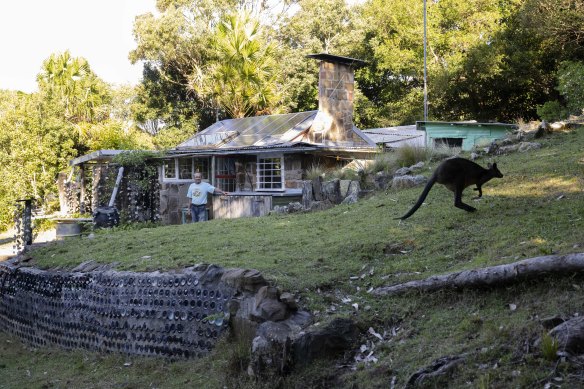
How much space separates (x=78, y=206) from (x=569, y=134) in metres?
19.8

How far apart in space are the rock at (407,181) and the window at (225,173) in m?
10.8

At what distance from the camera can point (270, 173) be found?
22922 mm

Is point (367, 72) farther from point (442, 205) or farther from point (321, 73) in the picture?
point (442, 205)

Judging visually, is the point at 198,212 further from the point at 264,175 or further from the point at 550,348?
the point at 550,348

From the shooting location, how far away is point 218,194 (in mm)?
20688

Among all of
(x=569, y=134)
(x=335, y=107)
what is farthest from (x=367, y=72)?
(x=569, y=134)

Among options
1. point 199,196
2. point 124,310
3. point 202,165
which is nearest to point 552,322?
point 124,310

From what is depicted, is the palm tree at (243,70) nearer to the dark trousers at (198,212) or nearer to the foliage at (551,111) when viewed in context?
the foliage at (551,111)

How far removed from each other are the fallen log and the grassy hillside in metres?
0.10

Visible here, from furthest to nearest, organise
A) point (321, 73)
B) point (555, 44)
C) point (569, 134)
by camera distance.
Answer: point (555, 44)
point (321, 73)
point (569, 134)

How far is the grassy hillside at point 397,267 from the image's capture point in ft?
18.4

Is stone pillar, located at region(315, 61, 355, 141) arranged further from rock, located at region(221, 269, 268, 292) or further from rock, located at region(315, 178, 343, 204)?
rock, located at region(221, 269, 268, 292)

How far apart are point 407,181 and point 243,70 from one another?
22.9m

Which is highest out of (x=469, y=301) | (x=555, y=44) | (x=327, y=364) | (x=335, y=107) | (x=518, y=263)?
(x=555, y=44)
